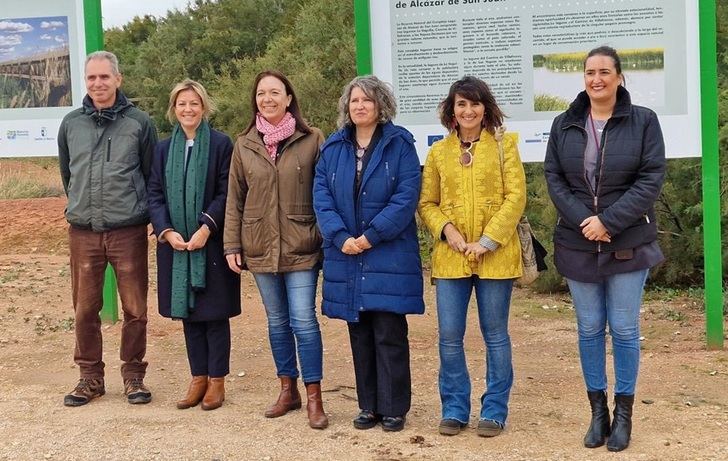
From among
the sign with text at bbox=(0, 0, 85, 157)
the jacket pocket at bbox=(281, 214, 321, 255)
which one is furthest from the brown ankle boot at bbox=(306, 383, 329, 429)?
the sign with text at bbox=(0, 0, 85, 157)

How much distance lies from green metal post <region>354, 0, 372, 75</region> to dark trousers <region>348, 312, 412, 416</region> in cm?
248

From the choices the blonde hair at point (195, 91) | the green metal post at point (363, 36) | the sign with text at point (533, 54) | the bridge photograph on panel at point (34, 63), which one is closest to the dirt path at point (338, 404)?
the sign with text at point (533, 54)

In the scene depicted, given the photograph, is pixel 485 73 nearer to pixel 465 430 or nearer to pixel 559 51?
pixel 559 51

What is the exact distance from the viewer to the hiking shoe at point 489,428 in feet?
16.0

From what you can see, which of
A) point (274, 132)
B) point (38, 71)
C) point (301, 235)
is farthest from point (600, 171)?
point (38, 71)

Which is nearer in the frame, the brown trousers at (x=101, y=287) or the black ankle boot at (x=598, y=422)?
the black ankle boot at (x=598, y=422)

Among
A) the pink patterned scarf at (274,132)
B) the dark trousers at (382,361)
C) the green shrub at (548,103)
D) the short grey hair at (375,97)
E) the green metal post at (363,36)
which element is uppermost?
the green metal post at (363,36)

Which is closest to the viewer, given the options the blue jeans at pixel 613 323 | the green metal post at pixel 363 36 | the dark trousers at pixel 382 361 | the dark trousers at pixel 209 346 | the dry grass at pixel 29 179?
the blue jeans at pixel 613 323

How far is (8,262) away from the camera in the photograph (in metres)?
11.7

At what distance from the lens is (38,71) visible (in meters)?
8.03

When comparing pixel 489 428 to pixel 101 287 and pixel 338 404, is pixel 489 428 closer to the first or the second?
pixel 338 404

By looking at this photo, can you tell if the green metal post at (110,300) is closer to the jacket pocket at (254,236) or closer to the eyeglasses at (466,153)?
the jacket pocket at (254,236)

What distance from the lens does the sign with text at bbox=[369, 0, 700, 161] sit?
6543mm

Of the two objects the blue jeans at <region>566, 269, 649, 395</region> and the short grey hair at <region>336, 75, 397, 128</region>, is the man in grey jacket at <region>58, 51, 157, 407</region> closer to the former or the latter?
the short grey hair at <region>336, 75, 397, 128</region>
